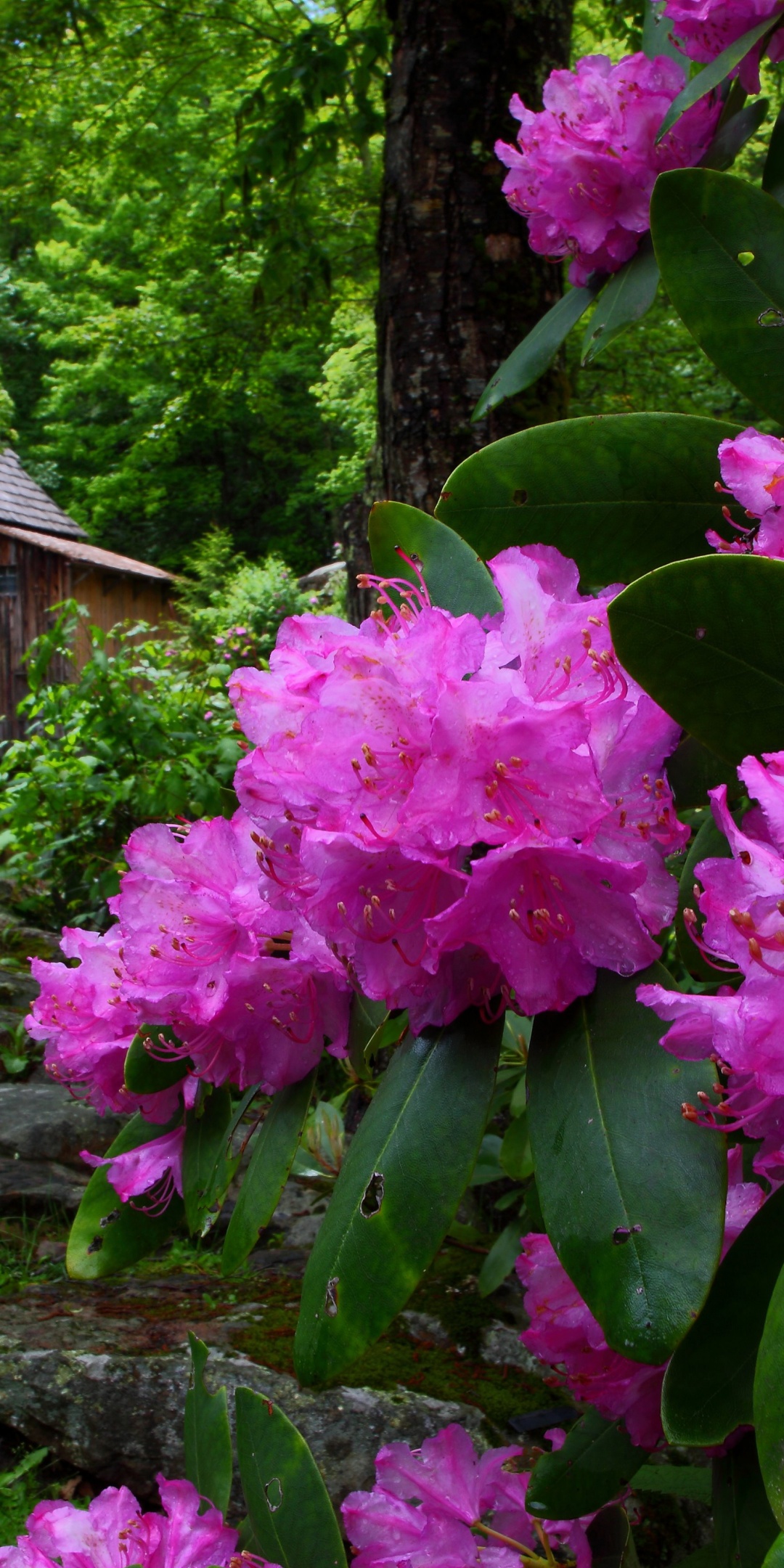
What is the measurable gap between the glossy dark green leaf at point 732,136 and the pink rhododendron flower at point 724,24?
20mm

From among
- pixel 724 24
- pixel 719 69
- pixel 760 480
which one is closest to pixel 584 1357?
pixel 760 480

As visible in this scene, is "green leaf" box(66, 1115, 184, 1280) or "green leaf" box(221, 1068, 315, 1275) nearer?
"green leaf" box(221, 1068, 315, 1275)

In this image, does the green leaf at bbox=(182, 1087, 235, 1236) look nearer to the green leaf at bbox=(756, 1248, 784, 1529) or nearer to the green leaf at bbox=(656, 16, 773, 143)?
the green leaf at bbox=(756, 1248, 784, 1529)

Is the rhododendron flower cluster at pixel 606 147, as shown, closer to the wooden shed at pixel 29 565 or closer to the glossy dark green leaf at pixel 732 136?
the glossy dark green leaf at pixel 732 136

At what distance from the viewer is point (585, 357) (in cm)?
98

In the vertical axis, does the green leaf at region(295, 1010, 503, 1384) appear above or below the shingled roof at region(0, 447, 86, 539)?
above

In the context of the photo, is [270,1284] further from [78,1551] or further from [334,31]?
[334,31]

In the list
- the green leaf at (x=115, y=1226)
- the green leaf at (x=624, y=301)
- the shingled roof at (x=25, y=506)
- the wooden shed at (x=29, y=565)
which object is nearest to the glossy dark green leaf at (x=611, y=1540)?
the green leaf at (x=115, y=1226)

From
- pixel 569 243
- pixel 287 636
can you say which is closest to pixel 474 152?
pixel 569 243

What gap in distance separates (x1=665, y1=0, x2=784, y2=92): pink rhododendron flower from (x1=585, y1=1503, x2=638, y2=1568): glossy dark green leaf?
1143mm

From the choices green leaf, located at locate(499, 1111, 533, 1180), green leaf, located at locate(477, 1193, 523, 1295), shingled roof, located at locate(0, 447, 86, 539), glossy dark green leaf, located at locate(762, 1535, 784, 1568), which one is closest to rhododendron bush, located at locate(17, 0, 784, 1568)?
glossy dark green leaf, located at locate(762, 1535, 784, 1568)

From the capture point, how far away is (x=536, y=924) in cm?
49

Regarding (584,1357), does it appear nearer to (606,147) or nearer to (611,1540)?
(611,1540)

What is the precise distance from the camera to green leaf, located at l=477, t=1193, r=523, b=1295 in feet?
6.86
